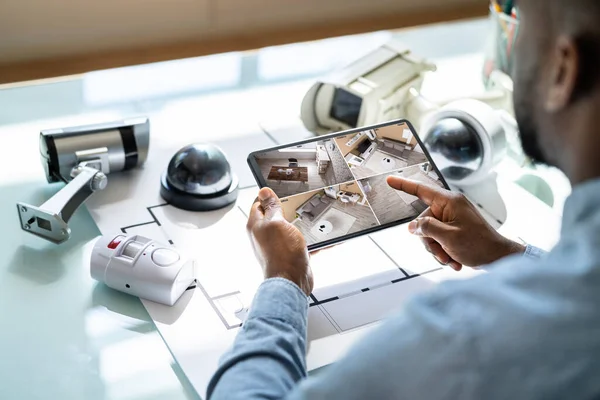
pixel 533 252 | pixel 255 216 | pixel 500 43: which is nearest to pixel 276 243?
pixel 255 216

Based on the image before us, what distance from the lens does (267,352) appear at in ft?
2.74

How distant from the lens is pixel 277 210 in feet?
3.47

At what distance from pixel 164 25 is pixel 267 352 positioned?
114cm

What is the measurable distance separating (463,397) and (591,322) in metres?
0.11

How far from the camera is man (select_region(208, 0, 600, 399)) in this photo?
57 cm

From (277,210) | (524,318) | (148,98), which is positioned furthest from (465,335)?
(148,98)

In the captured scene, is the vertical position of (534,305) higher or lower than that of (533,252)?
higher

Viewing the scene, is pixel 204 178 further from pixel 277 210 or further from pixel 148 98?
pixel 148 98

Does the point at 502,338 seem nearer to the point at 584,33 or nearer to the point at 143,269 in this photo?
the point at 584,33

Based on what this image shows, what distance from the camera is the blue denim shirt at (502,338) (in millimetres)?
567

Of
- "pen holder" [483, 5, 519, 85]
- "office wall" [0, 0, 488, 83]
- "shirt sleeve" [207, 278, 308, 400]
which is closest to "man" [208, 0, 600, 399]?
"shirt sleeve" [207, 278, 308, 400]

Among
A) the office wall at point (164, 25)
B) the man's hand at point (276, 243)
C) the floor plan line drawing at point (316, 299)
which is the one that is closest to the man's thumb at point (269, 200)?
the man's hand at point (276, 243)

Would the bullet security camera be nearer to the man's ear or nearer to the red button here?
the red button

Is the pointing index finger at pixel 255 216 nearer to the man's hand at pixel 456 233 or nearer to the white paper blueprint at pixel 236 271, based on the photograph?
the white paper blueprint at pixel 236 271
